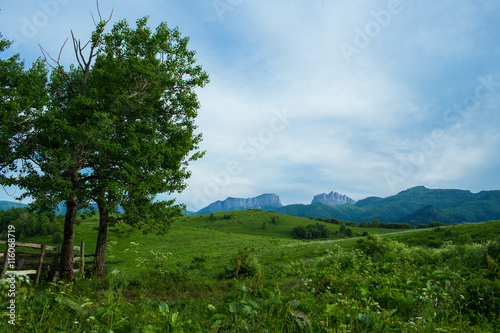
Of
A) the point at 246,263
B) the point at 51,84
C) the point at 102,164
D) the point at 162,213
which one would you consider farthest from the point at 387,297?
the point at 51,84

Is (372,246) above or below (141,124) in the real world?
below

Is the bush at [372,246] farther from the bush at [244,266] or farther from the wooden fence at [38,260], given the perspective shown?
the wooden fence at [38,260]

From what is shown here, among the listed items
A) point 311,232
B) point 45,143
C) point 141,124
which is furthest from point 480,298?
point 311,232

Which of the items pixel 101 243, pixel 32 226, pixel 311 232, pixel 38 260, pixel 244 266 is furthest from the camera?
pixel 311 232

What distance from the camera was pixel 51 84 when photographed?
19297 mm

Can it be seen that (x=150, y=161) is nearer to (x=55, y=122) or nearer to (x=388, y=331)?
(x=55, y=122)

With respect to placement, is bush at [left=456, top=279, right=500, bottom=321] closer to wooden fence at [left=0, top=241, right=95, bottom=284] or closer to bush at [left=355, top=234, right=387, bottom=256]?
bush at [left=355, top=234, right=387, bottom=256]

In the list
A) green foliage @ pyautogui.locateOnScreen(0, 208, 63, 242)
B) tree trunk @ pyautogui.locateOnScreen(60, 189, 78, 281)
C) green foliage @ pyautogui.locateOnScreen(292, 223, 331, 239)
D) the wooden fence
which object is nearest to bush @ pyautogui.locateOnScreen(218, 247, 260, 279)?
the wooden fence

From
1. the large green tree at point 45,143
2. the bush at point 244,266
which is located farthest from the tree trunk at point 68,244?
the bush at point 244,266

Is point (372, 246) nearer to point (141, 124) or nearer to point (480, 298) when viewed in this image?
point (480, 298)

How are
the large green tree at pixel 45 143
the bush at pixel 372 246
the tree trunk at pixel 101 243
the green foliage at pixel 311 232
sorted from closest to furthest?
the large green tree at pixel 45 143 < the tree trunk at pixel 101 243 < the bush at pixel 372 246 < the green foliage at pixel 311 232

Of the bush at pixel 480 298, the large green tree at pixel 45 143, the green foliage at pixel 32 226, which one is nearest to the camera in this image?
the bush at pixel 480 298

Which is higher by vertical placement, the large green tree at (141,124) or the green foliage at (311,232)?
the large green tree at (141,124)

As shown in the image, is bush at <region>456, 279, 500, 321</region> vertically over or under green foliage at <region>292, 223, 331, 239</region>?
over
